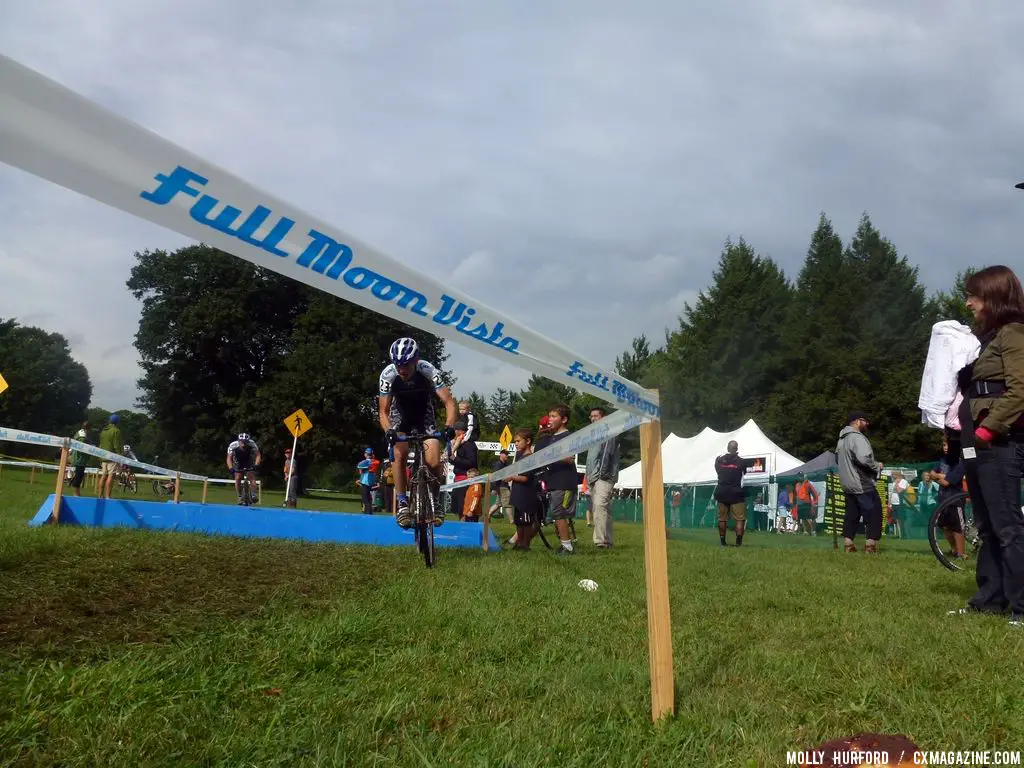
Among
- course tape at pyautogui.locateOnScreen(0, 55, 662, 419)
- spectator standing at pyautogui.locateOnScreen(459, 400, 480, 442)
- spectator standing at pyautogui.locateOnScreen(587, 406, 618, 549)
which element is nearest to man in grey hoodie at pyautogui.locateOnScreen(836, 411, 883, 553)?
spectator standing at pyautogui.locateOnScreen(587, 406, 618, 549)

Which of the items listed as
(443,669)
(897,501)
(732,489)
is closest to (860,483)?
(732,489)

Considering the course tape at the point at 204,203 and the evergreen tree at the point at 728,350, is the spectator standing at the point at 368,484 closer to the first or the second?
the course tape at the point at 204,203

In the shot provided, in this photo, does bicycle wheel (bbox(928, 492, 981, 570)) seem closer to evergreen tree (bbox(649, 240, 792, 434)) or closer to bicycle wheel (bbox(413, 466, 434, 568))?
bicycle wheel (bbox(413, 466, 434, 568))

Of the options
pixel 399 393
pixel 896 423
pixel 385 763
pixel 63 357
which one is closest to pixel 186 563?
pixel 399 393

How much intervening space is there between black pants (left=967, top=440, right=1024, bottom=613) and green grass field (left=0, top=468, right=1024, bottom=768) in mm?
307

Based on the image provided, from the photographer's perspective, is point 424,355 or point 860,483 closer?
point 860,483

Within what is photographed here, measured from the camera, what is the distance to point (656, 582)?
305cm

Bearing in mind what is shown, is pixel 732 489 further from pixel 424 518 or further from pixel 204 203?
pixel 204 203

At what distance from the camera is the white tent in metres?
29.0

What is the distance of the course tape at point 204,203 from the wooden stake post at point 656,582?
802mm

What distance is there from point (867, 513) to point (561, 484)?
15.6ft

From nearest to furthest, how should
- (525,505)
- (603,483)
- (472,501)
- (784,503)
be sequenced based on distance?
(525,505) → (603,483) → (472,501) → (784,503)

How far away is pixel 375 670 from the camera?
11.0ft

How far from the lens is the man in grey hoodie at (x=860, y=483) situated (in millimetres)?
11211
